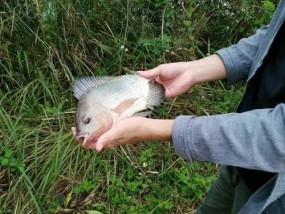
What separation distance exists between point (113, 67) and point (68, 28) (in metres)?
0.43

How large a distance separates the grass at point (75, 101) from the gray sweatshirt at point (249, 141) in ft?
5.31

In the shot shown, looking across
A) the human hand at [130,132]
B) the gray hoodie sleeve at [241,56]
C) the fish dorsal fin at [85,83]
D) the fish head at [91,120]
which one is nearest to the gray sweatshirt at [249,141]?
the human hand at [130,132]

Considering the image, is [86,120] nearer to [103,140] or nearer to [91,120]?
[91,120]

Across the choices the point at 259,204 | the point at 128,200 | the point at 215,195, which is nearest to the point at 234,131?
the point at 259,204

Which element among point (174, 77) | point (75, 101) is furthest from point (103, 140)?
point (75, 101)

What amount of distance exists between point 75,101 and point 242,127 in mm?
2159

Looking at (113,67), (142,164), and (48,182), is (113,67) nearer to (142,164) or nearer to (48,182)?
(142,164)

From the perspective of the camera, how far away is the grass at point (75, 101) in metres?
2.99

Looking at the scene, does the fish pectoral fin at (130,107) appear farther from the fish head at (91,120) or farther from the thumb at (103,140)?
the thumb at (103,140)

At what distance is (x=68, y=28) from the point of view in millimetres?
3477

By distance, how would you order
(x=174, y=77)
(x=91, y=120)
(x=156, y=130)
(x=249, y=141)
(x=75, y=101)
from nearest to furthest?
(x=249, y=141)
(x=156, y=130)
(x=91, y=120)
(x=174, y=77)
(x=75, y=101)

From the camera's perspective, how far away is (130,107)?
1885 millimetres

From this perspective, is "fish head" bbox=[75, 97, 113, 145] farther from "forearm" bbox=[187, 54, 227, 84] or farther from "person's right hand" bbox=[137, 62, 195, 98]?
"forearm" bbox=[187, 54, 227, 84]

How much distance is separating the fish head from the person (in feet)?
0.16
